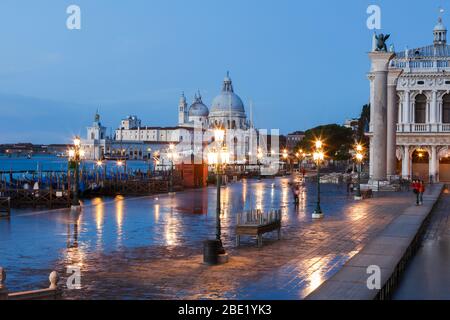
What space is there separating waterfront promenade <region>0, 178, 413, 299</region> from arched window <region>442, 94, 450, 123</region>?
34.2 m

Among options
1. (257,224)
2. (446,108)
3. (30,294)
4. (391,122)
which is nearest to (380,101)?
(391,122)

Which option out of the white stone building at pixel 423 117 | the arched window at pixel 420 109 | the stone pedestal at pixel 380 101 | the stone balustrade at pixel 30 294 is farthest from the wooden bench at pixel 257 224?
the arched window at pixel 420 109

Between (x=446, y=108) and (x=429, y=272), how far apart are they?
51.3m

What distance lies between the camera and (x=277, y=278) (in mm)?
15547

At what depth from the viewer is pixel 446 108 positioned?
6544cm

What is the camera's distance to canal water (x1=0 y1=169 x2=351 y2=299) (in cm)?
1648

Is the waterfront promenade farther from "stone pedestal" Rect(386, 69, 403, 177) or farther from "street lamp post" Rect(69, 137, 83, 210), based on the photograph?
"stone pedestal" Rect(386, 69, 403, 177)

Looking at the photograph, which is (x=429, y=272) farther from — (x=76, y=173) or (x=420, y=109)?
(x=420, y=109)

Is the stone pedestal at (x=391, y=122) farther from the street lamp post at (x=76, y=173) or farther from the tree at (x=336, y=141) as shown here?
the tree at (x=336, y=141)

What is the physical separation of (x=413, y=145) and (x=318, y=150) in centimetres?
3210
